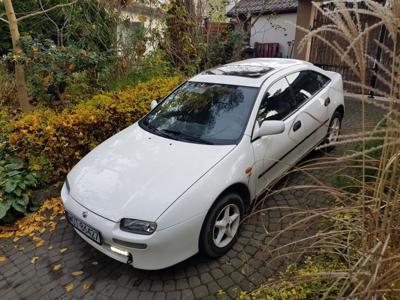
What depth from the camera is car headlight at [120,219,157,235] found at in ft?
7.85

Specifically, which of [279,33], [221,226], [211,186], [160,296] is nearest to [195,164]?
[211,186]

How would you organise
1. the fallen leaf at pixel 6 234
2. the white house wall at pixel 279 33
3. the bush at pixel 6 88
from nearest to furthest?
the fallen leaf at pixel 6 234
the bush at pixel 6 88
the white house wall at pixel 279 33

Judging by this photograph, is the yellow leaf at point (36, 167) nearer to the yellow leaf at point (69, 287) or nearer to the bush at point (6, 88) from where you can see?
the yellow leaf at point (69, 287)

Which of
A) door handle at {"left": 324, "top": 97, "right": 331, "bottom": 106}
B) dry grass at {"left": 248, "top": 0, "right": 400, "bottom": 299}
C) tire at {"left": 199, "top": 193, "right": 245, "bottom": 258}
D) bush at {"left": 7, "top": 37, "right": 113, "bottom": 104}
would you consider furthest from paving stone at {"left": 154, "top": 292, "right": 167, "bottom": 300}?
bush at {"left": 7, "top": 37, "right": 113, "bottom": 104}

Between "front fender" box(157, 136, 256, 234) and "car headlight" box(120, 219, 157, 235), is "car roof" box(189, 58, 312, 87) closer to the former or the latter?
"front fender" box(157, 136, 256, 234)

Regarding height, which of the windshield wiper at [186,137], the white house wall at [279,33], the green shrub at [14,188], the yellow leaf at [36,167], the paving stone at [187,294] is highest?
the white house wall at [279,33]

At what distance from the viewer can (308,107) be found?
13.0 feet

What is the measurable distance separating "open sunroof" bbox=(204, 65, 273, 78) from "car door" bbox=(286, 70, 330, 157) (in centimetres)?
35

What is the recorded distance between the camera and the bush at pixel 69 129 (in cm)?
389

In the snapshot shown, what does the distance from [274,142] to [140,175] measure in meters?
1.52

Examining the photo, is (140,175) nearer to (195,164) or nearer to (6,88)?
(195,164)

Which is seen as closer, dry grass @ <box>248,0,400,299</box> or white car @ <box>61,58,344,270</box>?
dry grass @ <box>248,0,400,299</box>

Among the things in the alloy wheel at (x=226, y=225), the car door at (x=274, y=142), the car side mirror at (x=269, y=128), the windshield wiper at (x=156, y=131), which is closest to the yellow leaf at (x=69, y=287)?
the alloy wheel at (x=226, y=225)

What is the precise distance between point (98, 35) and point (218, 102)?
13.8 feet
